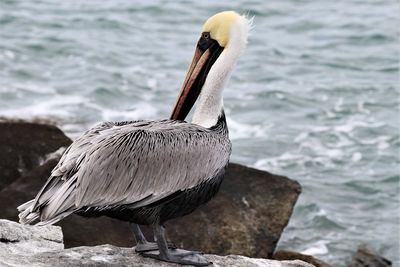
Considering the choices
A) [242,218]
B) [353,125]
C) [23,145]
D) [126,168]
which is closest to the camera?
[126,168]

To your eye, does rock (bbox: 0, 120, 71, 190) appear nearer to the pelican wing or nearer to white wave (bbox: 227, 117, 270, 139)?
the pelican wing

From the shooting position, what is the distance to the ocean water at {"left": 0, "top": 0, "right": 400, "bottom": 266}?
12.5 meters

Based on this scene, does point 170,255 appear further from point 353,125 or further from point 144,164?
point 353,125

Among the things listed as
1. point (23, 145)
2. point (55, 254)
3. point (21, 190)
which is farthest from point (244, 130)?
point (55, 254)

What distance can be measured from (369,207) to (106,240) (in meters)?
5.38

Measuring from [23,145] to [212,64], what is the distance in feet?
9.69

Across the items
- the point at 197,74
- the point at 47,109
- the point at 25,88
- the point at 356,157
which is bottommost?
the point at 47,109

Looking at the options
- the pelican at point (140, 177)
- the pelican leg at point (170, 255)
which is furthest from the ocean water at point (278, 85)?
the pelican at point (140, 177)

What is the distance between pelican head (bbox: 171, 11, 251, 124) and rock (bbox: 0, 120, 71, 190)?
8.36 feet

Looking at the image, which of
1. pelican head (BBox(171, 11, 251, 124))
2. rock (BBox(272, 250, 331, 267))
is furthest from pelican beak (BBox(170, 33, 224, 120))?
rock (BBox(272, 250, 331, 267))

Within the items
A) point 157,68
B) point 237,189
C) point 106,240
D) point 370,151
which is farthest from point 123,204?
point 157,68

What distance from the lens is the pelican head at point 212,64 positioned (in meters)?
6.68

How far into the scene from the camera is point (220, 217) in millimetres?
8531

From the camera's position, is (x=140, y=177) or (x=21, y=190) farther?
(x=21, y=190)
